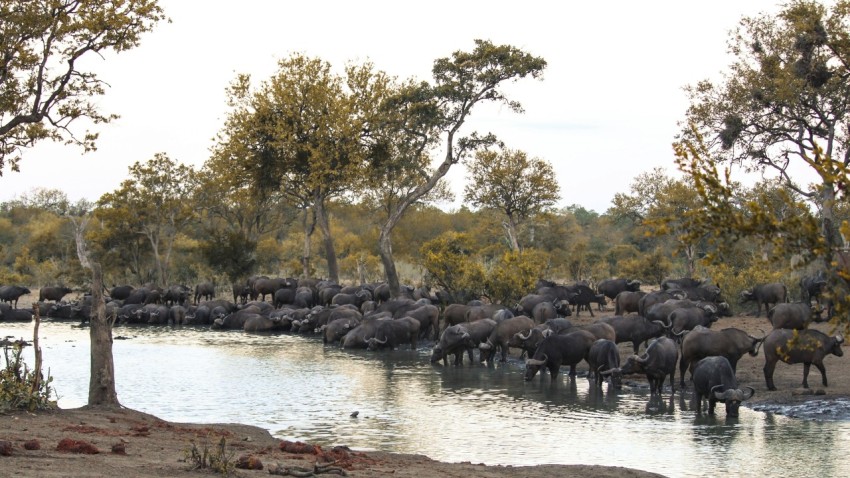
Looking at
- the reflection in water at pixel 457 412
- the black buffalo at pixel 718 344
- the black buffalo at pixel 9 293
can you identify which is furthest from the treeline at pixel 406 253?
the black buffalo at pixel 718 344

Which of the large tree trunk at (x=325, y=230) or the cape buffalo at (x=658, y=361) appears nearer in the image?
the cape buffalo at (x=658, y=361)

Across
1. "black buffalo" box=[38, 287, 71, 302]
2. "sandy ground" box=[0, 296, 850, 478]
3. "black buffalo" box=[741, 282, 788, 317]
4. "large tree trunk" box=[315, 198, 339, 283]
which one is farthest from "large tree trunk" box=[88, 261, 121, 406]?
"black buffalo" box=[38, 287, 71, 302]

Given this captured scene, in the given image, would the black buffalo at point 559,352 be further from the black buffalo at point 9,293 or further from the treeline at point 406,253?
the black buffalo at point 9,293

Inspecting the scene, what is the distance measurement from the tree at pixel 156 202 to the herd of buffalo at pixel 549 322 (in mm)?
6952

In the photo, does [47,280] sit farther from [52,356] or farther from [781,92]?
[781,92]

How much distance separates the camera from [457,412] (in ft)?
57.5

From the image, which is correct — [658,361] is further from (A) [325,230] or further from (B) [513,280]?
(A) [325,230]

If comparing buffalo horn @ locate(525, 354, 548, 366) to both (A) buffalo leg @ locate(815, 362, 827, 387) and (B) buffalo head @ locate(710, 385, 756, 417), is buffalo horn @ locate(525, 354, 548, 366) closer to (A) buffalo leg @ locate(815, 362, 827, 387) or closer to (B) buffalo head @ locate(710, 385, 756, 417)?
(B) buffalo head @ locate(710, 385, 756, 417)

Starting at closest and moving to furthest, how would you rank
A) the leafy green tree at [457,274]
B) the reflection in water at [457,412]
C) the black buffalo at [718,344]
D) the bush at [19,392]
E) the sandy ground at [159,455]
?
1. the sandy ground at [159,455]
2. the bush at [19,392]
3. the reflection in water at [457,412]
4. the black buffalo at [718,344]
5. the leafy green tree at [457,274]

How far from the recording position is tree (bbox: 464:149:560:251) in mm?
55062

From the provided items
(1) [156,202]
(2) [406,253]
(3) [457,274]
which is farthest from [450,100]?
(2) [406,253]

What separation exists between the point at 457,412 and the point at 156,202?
1590 inches

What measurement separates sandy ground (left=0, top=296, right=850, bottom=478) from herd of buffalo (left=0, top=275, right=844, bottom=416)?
4202mm

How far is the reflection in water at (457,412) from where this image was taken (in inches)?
533
